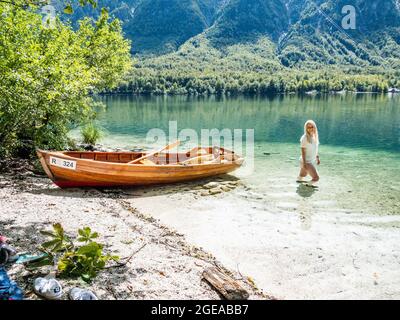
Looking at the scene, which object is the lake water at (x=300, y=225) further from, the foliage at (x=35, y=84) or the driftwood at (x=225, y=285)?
the foliage at (x=35, y=84)

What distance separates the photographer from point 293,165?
61.4ft

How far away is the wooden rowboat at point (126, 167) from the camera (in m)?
12.6

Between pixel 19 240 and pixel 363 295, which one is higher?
pixel 19 240

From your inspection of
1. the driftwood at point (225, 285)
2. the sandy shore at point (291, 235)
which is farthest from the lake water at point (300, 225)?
A: the driftwood at point (225, 285)

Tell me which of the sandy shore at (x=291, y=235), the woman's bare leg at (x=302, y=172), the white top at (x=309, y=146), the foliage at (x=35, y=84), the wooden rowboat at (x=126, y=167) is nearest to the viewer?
the sandy shore at (x=291, y=235)

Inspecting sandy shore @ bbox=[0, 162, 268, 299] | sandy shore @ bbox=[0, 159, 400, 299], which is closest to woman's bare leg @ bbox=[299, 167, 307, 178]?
sandy shore @ bbox=[0, 159, 400, 299]

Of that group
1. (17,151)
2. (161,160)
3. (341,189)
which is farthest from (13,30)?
(341,189)

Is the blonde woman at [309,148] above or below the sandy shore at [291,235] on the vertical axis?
above

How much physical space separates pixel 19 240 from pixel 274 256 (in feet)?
17.5

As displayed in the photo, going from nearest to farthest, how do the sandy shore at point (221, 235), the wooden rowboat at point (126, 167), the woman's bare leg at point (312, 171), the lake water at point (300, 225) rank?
1. the sandy shore at point (221, 235)
2. the lake water at point (300, 225)
3. the wooden rowboat at point (126, 167)
4. the woman's bare leg at point (312, 171)

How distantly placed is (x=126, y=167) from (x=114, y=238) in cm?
508

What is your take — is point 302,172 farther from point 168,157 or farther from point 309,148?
point 168,157

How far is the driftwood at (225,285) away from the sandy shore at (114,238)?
0.12 metres
